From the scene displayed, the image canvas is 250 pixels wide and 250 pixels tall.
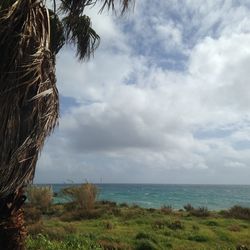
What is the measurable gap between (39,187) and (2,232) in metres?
23.0

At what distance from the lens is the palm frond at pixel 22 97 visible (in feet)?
23.4

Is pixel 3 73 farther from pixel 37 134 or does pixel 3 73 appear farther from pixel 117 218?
pixel 117 218

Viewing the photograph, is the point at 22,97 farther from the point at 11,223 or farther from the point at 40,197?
the point at 40,197

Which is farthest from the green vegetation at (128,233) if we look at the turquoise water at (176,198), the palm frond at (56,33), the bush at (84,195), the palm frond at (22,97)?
the turquoise water at (176,198)

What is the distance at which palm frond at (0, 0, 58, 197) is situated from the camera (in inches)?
280

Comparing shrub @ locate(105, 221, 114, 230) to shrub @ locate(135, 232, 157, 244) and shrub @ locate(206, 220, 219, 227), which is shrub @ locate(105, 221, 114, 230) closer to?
shrub @ locate(135, 232, 157, 244)

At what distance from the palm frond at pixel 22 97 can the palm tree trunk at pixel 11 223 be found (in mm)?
838

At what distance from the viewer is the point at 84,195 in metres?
28.5

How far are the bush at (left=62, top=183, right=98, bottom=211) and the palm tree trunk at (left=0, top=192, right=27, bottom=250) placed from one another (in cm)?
1945

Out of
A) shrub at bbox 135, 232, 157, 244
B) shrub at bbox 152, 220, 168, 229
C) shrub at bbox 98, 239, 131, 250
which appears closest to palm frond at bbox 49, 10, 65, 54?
shrub at bbox 98, 239, 131, 250

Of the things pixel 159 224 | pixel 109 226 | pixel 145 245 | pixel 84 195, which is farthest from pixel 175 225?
pixel 84 195

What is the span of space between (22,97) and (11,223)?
103 inches

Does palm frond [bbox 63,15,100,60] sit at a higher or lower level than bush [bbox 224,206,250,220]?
higher

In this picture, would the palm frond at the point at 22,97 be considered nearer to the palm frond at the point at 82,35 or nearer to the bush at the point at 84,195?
the palm frond at the point at 82,35
